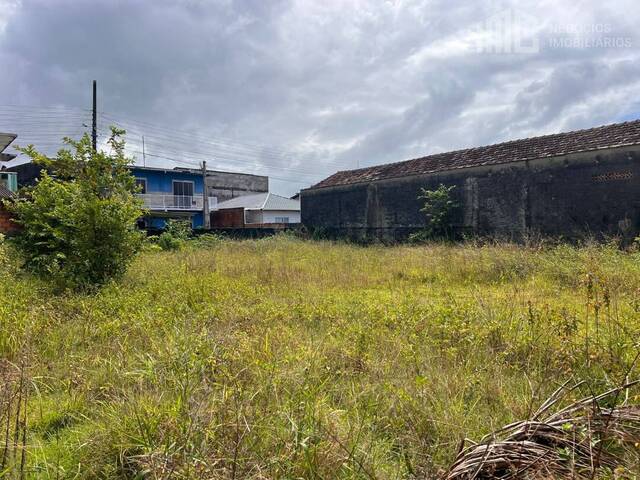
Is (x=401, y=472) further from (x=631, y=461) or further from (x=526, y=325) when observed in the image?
(x=526, y=325)

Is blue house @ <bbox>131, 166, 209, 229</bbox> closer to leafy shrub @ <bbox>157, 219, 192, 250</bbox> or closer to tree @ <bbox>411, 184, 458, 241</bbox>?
leafy shrub @ <bbox>157, 219, 192, 250</bbox>

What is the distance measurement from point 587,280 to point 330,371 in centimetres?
262

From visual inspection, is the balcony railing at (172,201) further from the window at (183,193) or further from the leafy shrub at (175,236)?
the leafy shrub at (175,236)

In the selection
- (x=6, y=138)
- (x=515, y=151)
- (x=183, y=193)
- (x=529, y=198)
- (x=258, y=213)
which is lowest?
(x=529, y=198)

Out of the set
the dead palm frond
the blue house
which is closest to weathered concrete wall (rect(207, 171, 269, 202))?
the blue house

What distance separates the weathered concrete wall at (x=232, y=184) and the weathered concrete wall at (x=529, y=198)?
23480mm

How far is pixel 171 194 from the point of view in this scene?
29016mm

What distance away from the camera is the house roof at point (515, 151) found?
500 inches

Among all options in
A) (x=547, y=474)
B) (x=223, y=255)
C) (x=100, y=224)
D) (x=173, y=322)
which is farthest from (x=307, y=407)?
(x=223, y=255)

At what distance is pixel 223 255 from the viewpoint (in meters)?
11.8

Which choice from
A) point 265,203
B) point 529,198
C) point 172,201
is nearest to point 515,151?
point 529,198

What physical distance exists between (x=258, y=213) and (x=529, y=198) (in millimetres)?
21506

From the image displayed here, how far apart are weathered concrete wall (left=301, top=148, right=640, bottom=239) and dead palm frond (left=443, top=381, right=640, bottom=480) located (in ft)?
41.5

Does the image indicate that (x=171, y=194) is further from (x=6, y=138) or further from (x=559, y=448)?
(x=559, y=448)
